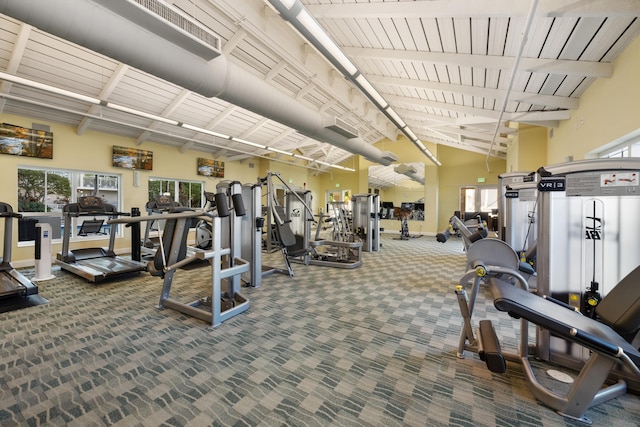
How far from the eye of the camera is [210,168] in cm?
1013

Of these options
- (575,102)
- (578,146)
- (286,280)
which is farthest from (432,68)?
(286,280)

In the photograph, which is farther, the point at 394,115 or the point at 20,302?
the point at 394,115

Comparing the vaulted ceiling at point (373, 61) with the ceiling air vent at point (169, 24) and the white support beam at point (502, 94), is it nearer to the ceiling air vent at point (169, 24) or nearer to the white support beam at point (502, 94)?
the white support beam at point (502, 94)

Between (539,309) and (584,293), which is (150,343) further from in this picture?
(584,293)

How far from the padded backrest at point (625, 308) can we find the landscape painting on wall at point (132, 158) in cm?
968

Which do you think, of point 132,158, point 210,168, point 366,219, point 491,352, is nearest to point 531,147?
point 366,219

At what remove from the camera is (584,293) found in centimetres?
227

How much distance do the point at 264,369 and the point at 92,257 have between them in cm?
566

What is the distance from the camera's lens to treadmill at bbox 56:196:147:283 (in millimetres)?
4773

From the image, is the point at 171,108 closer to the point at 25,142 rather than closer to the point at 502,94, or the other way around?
the point at 25,142

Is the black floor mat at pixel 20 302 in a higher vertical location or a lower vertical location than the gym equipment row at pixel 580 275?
lower

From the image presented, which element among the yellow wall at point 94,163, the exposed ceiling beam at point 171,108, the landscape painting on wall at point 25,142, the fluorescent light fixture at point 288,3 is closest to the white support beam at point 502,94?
the fluorescent light fixture at point 288,3

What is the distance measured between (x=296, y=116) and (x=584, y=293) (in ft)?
15.6

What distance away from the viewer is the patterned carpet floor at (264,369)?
170cm
